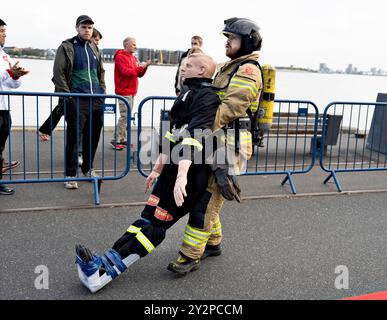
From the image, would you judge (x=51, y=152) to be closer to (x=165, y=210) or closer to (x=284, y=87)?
(x=165, y=210)

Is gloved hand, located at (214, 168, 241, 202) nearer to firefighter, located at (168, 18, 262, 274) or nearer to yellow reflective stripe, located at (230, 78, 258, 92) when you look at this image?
firefighter, located at (168, 18, 262, 274)

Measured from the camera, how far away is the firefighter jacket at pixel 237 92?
3303mm

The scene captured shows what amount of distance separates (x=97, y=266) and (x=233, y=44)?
74.5 inches

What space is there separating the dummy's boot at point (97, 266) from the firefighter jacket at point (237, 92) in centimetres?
117

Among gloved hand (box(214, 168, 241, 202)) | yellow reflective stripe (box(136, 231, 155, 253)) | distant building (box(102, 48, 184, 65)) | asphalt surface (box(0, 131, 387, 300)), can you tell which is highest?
distant building (box(102, 48, 184, 65))

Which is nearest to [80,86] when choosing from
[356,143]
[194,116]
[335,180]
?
[194,116]

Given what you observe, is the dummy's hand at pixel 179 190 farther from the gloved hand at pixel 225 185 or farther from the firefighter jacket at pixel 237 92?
the firefighter jacket at pixel 237 92

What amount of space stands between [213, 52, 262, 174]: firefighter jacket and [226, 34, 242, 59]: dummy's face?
72 mm

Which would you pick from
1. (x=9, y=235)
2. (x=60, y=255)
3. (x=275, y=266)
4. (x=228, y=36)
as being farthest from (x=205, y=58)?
(x=9, y=235)

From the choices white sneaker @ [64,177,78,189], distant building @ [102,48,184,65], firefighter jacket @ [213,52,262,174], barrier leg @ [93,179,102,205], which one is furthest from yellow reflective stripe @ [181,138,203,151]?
distant building @ [102,48,184,65]

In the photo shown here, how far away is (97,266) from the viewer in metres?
3.18

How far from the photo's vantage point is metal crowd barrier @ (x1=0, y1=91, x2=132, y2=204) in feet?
17.6

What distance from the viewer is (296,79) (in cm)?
1137
